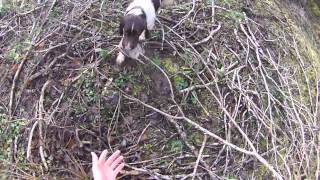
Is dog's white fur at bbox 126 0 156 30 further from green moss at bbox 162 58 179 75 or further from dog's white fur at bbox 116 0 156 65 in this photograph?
green moss at bbox 162 58 179 75

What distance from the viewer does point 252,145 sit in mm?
3791

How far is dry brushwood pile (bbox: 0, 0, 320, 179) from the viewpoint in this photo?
3770mm

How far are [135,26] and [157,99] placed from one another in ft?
2.06

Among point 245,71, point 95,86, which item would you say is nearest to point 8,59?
point 95,86

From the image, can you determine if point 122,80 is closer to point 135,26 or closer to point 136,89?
point 136,89

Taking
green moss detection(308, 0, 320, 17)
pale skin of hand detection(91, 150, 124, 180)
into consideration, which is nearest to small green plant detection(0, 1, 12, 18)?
pale skin of hand detection(91, 150, 124, 180)

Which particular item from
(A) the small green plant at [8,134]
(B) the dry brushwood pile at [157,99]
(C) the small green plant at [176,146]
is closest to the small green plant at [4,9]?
(B) the dry brushwood pile at [157,99]

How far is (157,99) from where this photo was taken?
3998mm

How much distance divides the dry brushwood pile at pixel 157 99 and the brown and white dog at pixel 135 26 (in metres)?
0.13

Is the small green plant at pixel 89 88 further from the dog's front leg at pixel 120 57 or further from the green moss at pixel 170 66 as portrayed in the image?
the green moss at pixel 170 66

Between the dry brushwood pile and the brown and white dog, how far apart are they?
0.42ft

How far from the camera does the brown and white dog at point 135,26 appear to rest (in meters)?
3.84

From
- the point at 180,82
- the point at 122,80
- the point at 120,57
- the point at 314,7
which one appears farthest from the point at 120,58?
the point at 314,7

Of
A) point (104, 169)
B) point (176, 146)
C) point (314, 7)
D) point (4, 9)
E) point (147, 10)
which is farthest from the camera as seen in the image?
point (314, 7)
